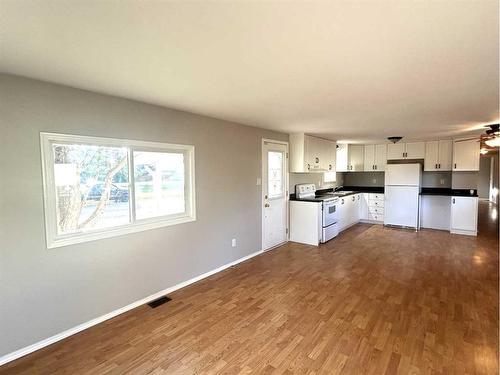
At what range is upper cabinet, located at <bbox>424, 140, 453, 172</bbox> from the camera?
20.4ft

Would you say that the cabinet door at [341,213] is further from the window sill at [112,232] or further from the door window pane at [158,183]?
the door window pane at [158,183]

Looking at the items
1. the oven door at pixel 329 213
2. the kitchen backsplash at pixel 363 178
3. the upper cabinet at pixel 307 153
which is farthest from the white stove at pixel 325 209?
the kitchen backsplash at pixel 363 178

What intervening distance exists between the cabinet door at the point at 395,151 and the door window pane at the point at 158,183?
582 centimetres

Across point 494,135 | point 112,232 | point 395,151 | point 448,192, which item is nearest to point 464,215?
point 448,192

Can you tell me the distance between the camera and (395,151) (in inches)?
271

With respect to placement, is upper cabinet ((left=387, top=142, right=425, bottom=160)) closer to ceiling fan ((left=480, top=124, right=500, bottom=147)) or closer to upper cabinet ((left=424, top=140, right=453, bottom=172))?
upper cabinet ((left=424, top=140, right=453, bottom=172))

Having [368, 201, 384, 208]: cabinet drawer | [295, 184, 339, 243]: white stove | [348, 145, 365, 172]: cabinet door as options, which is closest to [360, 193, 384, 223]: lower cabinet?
[368, 201, 384, 208]: cabinet drawer

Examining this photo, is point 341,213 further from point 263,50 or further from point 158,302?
point 263,50

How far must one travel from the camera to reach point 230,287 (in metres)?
3.42

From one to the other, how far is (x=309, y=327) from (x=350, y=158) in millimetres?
5937

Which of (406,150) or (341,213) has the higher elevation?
(406,150)

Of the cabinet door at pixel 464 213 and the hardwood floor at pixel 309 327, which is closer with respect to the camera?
the hardwood floor at pixel 309 327

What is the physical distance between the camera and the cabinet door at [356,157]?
24.5 feet

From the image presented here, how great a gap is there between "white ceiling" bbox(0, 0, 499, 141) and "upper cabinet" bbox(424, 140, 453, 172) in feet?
12.8
